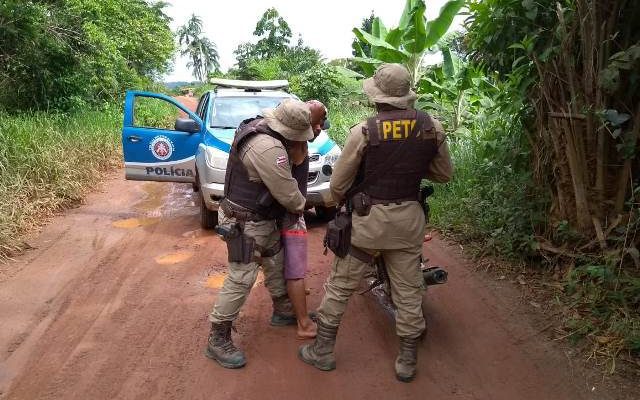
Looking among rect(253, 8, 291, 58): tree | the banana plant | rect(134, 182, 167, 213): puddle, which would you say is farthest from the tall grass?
rect(253, 8, 291, 58): tree

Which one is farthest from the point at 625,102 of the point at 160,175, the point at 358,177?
the point at 160,175

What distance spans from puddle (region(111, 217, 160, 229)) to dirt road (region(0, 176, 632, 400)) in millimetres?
1057

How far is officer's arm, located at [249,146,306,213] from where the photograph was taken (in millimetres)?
3279

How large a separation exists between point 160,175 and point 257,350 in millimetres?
3707

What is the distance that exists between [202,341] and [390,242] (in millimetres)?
1585

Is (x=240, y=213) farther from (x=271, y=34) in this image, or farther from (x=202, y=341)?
(x=271, y=34)

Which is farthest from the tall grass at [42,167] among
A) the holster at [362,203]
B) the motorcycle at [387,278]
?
the holster at [362,203]

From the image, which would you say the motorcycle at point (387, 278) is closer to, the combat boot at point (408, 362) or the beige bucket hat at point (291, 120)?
the combat boot at point (408, 362)

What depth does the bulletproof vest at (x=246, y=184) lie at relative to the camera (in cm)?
339

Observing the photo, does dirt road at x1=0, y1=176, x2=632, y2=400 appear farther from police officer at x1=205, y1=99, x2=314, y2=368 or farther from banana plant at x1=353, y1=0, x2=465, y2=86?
banana plant at x1=353, y1=0, x2=465, y2=86

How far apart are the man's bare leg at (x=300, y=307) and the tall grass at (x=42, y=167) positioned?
3523mm

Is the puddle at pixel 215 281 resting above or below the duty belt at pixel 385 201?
below

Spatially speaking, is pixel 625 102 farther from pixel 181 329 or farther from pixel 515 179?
pixel 181 329

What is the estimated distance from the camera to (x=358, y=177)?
3.28 m
